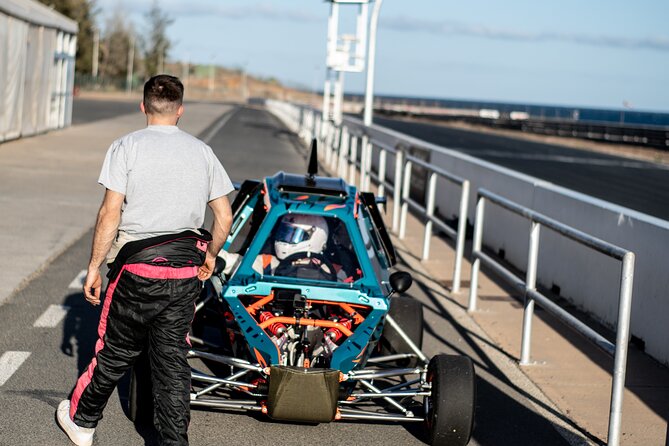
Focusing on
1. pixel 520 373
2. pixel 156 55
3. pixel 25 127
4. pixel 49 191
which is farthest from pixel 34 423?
pixel 156 55

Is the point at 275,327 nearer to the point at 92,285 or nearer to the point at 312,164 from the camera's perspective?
the point at 92,285

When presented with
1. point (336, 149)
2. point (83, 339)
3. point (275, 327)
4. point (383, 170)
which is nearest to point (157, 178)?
point (275, 327)

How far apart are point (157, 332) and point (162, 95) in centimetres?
116

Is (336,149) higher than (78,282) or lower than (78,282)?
higher

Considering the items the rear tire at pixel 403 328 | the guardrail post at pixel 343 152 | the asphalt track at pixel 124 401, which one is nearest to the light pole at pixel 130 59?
the guardrail post at pixel 343 152

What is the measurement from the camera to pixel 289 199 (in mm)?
7492

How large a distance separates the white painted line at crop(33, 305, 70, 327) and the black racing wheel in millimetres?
2712

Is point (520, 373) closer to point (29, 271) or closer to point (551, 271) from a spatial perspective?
point (551, 271)

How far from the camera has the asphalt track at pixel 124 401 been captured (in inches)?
258

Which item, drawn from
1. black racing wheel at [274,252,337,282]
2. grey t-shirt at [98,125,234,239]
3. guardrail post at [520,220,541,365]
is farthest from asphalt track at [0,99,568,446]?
grey t-shirt at [98,125,234,239]

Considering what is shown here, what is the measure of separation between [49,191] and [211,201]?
1377 cm

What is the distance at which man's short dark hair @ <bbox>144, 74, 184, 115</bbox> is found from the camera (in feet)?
18.4

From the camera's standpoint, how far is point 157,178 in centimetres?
561

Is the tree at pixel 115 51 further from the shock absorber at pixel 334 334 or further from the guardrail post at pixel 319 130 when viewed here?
the shock absorber at pixel 334 334
